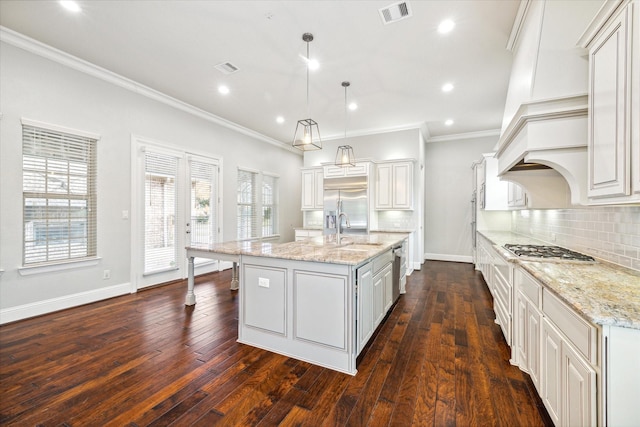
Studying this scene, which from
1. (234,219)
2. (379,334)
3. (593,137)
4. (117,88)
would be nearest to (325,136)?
(234,219)

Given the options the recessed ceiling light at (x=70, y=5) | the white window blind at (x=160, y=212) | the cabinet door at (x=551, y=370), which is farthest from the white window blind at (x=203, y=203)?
the cabinet door at (x=551, y=370)

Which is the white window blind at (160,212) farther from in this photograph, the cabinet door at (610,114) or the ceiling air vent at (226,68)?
the cabinet door at (610,114)

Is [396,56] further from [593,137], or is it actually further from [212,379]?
[212,379]

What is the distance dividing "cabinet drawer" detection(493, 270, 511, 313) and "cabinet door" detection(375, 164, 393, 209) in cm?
294

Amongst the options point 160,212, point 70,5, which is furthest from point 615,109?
point 160,212

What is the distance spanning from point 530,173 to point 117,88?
5.36 metres

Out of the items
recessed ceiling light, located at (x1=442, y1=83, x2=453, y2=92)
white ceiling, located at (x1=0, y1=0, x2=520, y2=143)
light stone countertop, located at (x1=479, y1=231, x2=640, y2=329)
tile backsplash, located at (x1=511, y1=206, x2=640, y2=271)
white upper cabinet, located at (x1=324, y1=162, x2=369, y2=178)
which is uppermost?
white ceiling, located at (x1=0, y1=0, x2=520, y2=143)

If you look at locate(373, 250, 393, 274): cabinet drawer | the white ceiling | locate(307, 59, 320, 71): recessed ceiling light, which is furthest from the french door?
locate(373, 250, 393, 274): cabinet drawer

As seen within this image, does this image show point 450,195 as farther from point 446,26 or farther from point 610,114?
point 610,114

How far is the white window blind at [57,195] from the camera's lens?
314 centimetres

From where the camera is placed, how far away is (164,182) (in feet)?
15.0

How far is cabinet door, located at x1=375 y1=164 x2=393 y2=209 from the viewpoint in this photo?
19.0ft

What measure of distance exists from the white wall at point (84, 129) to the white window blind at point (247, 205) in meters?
0.97

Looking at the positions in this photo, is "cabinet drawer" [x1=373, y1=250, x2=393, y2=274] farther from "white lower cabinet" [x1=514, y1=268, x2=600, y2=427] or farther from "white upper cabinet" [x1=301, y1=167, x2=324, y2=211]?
"white upper cabinet" [x1=301, y1=167, x2=324, y2=211]
